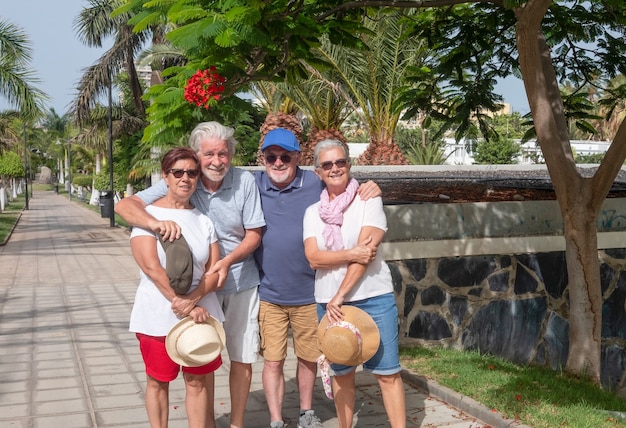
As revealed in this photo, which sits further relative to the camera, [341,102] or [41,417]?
[341,102]

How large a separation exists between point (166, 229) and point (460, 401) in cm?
268

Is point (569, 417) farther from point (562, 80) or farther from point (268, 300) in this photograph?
point (562, 80)

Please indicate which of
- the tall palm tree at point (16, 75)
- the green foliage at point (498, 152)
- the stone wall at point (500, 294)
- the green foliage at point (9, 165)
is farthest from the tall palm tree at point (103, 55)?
the green foliage at point (498, 152)

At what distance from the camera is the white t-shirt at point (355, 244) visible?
398 cm

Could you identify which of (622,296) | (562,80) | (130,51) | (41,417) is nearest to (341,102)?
(130,51)

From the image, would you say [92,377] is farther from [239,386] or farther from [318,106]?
[318,106]

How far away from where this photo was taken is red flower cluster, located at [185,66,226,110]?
5262 mm

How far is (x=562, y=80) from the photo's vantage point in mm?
8969

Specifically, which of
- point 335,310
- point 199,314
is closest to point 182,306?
point 199,314

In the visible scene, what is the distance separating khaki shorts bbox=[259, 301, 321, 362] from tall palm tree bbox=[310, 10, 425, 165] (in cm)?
1307

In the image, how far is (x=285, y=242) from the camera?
14.3 ft

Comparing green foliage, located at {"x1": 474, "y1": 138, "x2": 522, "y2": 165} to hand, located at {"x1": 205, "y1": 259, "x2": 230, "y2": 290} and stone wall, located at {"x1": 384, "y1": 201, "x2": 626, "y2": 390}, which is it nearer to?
stone wall, located at {"x1": 384, "y1": 201, "x2": 626, "y2": 390}

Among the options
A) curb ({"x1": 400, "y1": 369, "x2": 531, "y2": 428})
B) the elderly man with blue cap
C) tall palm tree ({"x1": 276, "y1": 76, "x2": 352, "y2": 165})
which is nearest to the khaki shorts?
the elderly man with blue cap

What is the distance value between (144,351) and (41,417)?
1.74 m
